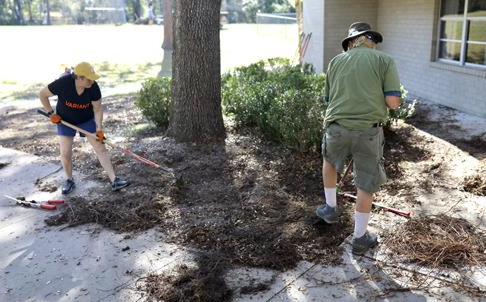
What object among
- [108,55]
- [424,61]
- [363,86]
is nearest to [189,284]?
[363,86]

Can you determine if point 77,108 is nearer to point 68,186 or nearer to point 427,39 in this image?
point 68,186

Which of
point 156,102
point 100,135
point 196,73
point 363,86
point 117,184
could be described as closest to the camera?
point 363,86

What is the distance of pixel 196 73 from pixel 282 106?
49.9 inches

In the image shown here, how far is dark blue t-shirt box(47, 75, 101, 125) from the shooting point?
522 centimetres

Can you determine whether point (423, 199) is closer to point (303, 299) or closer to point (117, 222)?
point (303, 299)

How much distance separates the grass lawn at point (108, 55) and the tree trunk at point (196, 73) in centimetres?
590

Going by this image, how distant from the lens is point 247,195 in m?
5.19

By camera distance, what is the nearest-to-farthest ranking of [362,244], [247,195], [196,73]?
[362,244], [247,195], [196,73]

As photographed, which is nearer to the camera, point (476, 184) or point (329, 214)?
point (329, 214)

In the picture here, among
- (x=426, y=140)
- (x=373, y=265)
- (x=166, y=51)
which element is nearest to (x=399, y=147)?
(x=426, y=140)

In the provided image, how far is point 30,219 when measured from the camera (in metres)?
5.00

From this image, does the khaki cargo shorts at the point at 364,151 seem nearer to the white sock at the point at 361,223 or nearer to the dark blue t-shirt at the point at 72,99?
the white sock at the point at 361,223

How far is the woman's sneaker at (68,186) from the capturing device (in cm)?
557

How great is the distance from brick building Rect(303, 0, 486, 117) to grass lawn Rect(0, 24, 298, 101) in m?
4.82
